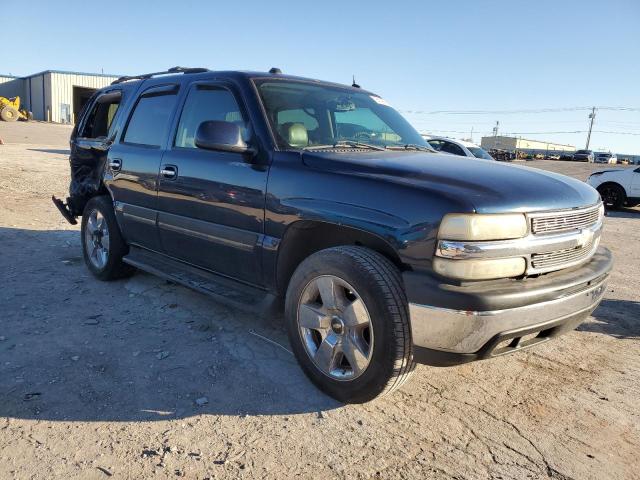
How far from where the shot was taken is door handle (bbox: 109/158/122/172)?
4570 mm

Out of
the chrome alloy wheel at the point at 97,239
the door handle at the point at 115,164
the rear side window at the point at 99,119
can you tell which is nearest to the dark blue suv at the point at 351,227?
the door handle at the point at 115,164

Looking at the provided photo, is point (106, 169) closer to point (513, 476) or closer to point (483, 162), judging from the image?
point (483, 162)

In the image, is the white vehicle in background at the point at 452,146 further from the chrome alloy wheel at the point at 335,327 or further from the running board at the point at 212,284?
the chrome alloy wheel at the point at 335,327

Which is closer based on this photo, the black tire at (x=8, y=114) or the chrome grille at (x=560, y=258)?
the chrome grille at (x=560, y=258)

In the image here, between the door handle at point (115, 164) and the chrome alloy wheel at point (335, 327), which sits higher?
the door handle at point (115, 164)

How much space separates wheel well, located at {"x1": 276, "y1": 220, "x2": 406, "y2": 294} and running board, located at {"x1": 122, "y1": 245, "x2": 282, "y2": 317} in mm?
160

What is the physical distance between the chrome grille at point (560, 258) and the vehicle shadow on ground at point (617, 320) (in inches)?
54.9

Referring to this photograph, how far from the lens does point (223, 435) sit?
251 centimetres

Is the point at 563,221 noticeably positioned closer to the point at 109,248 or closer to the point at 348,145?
the point at 348,145

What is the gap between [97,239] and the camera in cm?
498

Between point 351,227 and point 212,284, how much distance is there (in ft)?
4.67

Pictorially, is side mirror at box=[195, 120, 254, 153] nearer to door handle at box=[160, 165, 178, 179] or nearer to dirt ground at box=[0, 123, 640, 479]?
door handle at box=[160, 165, 178, 179]

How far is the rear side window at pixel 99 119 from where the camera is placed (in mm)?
5438

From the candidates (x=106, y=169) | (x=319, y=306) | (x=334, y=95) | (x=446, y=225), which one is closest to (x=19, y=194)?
(x=106, y=169)
